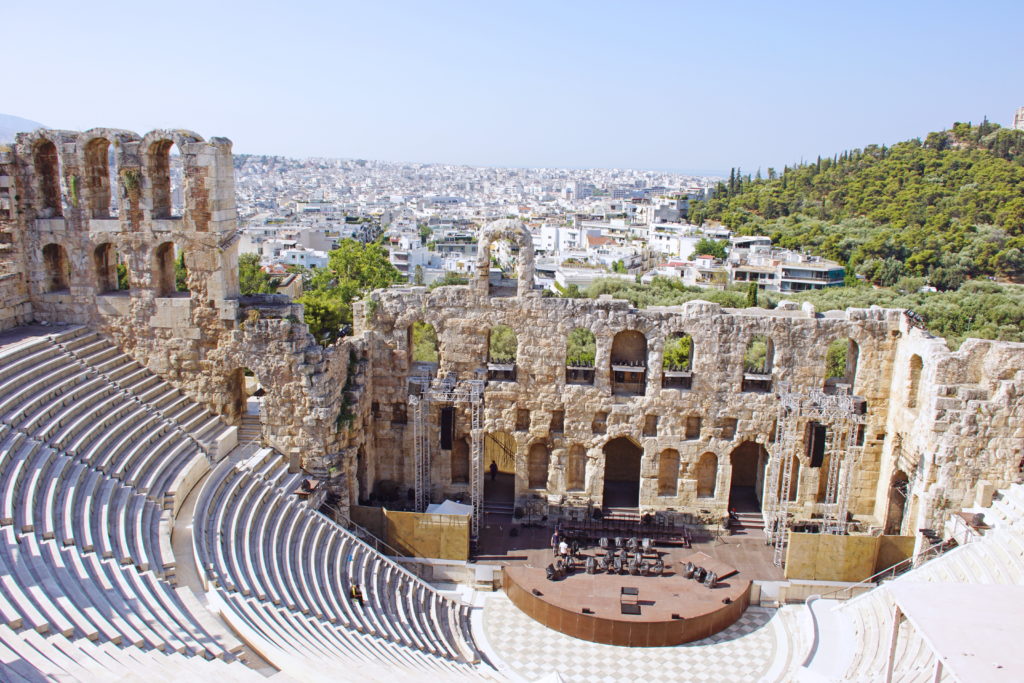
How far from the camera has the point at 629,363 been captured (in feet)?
83.5

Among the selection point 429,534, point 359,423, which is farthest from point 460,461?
point 429,534

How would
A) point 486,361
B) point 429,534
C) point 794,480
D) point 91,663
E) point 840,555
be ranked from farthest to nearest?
→ point 794,480, point 486,361, point 429,534, point 840,555, point 91,663

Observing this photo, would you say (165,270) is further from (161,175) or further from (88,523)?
(88,523)

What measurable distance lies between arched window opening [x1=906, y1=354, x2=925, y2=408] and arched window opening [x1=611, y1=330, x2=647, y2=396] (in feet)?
24.5

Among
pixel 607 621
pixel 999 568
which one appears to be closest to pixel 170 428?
pixel 607 621

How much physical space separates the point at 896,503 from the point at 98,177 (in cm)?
2488

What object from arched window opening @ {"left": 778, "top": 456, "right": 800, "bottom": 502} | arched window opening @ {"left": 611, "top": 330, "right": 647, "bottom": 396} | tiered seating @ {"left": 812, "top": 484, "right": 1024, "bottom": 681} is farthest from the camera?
arched window opening @ {"left": 611, "top": 330, "right": 647, "bottom": 396}

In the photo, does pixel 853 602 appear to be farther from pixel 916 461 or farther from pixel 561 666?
pixel 561 666

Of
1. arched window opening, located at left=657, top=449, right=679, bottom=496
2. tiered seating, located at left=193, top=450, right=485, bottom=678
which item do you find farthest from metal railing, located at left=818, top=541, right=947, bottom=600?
tiered seating, located at left=193, top=450, right=485, bottom=678

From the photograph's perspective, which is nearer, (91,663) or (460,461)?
(91,663)

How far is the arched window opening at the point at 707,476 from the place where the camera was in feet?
81.0

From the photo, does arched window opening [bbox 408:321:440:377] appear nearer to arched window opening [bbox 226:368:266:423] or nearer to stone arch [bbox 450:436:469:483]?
stone arch [bbox 450:436:469:483]

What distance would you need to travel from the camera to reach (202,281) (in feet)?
69.6

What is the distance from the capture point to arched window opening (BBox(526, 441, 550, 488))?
25312mm
